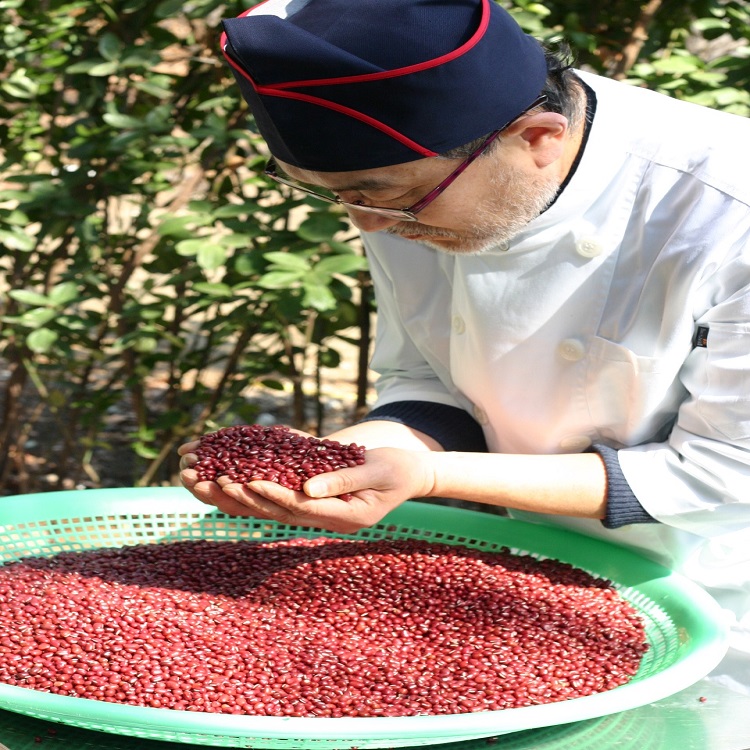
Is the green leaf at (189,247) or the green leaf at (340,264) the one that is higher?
the green leaf at (340,264)

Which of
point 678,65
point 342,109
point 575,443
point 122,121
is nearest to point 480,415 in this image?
point 575,443

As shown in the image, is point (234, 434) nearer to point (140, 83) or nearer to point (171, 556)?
point (171, 556)

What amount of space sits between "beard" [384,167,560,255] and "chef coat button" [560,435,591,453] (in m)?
0.37

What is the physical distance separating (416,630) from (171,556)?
0.51m

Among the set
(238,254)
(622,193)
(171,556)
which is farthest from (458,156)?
(238,254)

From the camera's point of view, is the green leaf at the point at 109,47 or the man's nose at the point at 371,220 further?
the green leaf at the point at 109,47

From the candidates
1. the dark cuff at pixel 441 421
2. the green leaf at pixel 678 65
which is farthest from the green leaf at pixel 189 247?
the green leaf at pixel 678 65

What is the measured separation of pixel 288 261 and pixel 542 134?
0.93 m

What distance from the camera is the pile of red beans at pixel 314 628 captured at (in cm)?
146

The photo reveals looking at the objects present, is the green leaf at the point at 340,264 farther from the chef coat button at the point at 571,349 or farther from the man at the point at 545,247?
the chef coat button at the point at 571,349

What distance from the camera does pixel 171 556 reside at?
193cm

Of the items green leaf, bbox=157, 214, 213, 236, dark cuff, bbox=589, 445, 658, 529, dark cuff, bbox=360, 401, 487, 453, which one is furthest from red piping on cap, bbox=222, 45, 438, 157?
green leaf, bbox=157, 214, 213, 236

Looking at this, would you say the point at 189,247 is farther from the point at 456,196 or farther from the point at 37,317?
the point at 456,196

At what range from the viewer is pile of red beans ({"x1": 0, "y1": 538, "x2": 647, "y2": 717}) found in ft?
4.78
